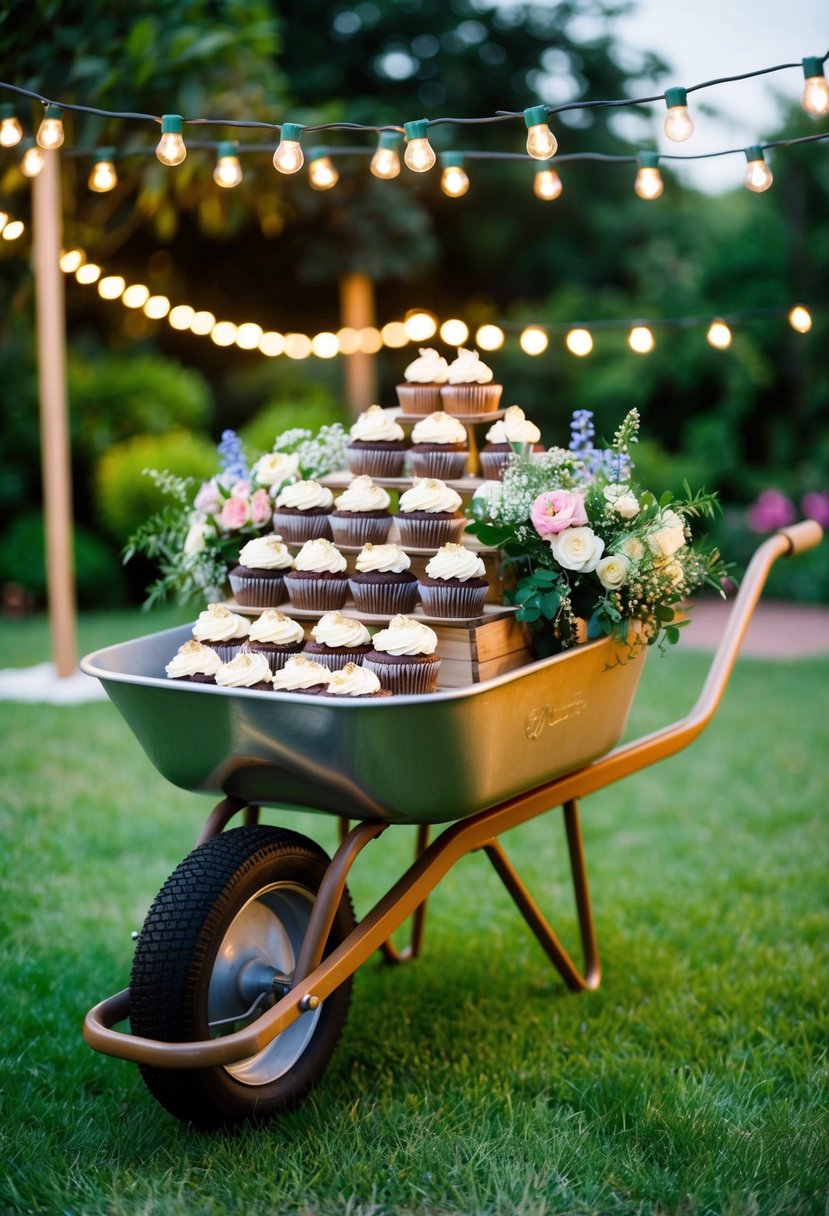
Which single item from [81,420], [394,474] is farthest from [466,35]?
[394,474]

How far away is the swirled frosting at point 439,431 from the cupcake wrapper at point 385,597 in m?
0.35

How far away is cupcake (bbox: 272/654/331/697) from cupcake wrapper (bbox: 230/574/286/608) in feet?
1.10

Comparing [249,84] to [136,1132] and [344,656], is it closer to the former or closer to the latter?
[344,656]

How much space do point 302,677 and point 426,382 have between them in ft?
2.63

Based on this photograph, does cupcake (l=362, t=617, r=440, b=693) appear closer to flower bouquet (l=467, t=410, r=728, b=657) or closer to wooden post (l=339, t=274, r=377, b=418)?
flower bouquet (l=467, t=410, r=728, b=657)

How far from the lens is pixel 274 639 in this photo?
232 cm

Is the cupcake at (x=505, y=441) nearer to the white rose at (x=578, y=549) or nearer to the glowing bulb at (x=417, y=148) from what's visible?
the white rose at (x=578, y=549)

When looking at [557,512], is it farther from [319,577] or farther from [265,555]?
[265,555]

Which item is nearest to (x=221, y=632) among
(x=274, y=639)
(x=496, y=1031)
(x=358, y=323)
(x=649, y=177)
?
(x=274, y=639)

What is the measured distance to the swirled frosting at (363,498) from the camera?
8.10 feet

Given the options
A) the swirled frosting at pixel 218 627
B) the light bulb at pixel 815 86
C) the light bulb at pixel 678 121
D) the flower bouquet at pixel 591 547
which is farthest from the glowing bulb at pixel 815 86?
the swirled frosting at pixel 218 627

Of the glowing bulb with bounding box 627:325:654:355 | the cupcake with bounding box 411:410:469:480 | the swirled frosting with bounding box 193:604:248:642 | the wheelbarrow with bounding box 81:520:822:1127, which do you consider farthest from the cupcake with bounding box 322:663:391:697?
the glowing bulb with bounding box 627:325:654:355

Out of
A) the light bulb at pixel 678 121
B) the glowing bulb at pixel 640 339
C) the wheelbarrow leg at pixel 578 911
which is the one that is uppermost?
the light bulb at pixel 678 121

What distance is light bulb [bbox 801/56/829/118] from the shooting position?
2293 mm
